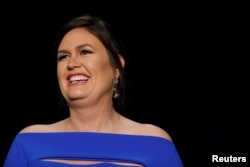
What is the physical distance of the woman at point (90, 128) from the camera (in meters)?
1.46

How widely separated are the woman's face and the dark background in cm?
43

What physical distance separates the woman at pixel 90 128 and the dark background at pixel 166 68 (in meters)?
0.40

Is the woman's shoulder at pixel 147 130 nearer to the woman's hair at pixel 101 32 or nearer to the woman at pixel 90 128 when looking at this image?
the woman at pixel 90 128

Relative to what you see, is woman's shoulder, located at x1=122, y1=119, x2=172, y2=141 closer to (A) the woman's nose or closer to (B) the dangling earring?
(B) the dangling earring

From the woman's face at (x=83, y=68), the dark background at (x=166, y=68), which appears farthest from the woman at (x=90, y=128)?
the dark background at (x=166, y=68)

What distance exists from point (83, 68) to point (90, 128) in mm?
211

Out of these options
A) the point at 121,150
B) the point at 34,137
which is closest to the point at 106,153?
the point at 121,150

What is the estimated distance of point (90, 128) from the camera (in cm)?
156

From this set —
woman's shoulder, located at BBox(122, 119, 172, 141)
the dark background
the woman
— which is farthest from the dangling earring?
the dark background

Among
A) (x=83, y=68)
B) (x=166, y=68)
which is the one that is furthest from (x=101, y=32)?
(x=166, y=68)

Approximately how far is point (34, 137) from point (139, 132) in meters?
0.35

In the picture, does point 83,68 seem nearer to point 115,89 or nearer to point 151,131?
point 115,89

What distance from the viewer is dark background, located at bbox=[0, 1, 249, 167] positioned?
1926mm

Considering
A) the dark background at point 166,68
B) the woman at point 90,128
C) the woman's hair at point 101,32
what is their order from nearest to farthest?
the woman at point 90,128 < the woman's hair at point 101,32 < the dark background at point 166,68
